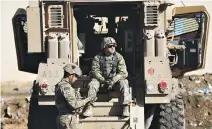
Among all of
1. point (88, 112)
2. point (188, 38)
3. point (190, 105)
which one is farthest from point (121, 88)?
point (190, 105)

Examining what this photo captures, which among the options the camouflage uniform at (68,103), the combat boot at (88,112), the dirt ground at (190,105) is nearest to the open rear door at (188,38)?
the combat boot at (88,112)

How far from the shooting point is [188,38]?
9945mm

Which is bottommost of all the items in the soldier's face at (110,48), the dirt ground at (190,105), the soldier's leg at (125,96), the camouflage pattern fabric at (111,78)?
the dirt ground at (190,105)

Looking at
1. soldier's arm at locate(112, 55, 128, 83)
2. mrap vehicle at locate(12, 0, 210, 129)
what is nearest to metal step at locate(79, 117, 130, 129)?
mrap vehicle at locate(12, 0, 210, 129)

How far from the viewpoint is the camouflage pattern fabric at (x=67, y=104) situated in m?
7.52

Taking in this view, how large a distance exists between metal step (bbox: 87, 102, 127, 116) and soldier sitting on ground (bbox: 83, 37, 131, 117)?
5.5 inches

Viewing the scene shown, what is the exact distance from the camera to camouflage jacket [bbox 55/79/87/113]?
7516 mm

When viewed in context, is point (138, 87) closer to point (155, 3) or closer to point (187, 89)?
point (155, 3)

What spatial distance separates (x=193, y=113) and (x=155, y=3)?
3.98 metres

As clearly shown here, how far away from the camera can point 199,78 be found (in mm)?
14445

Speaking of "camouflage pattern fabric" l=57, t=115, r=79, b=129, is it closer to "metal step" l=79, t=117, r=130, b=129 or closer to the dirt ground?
"metal step" l=79, t=117, r=130, b=129

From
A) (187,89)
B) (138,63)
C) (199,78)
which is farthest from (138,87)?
(199,78)

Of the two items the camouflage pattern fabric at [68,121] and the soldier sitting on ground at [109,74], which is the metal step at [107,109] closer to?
the soldier sitting on ground at [109,74]

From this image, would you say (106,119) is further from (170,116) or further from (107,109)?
(170,116)
